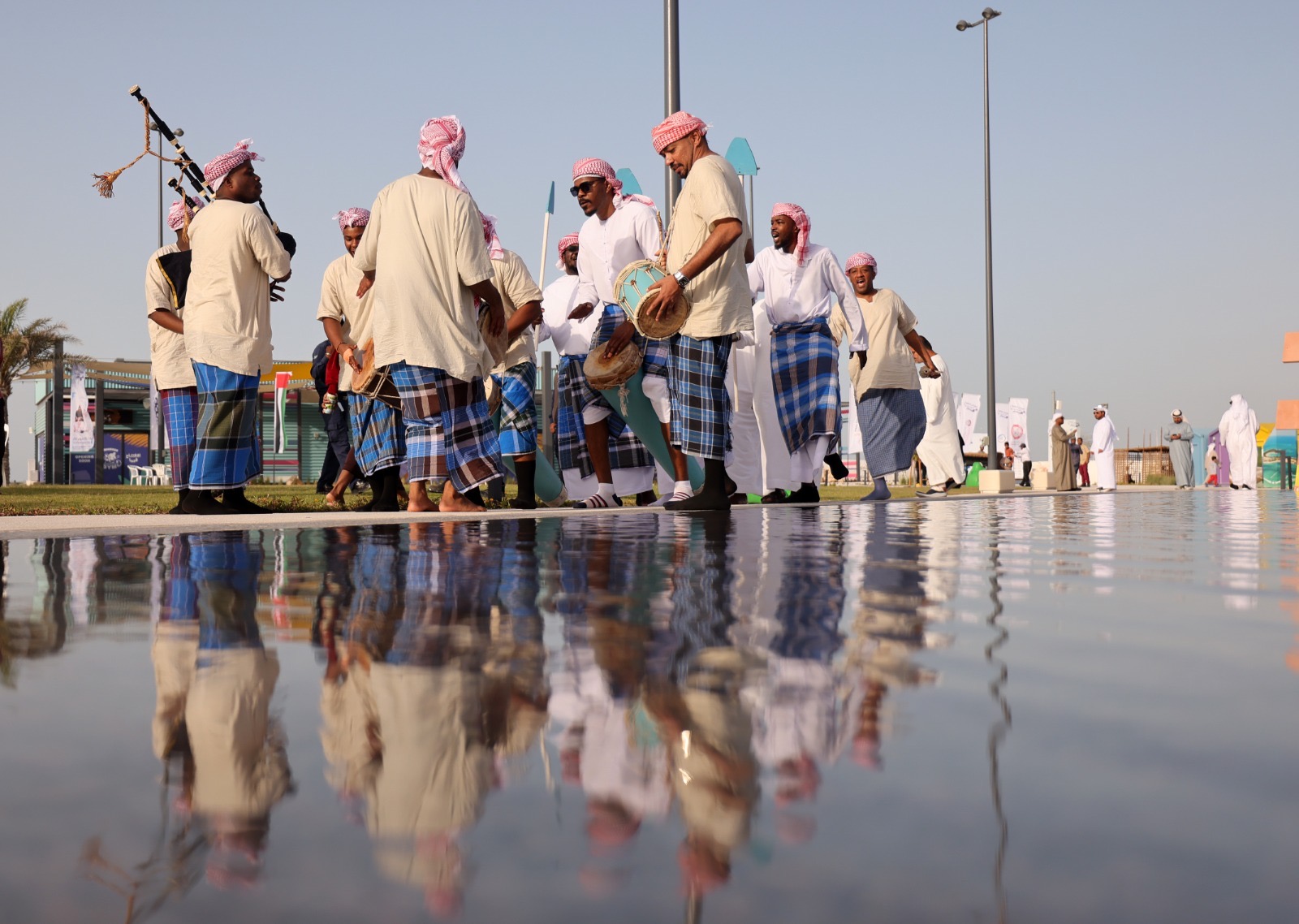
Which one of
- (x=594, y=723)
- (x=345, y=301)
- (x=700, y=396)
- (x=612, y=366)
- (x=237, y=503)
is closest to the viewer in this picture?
(x=594, y=723)

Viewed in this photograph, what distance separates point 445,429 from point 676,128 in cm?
232

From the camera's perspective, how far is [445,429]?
721 cm

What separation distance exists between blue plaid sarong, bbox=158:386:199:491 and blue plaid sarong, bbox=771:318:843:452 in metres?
4.87

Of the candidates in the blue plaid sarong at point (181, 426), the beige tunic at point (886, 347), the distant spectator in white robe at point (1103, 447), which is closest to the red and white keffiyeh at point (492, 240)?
the blue plaid sarong at point (181, 426)

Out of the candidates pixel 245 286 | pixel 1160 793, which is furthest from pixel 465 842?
pixel 245 286

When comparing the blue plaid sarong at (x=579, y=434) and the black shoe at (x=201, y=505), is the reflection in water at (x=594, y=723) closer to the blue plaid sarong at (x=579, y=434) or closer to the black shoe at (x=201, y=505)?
the black shoe at (x=201, y=505)

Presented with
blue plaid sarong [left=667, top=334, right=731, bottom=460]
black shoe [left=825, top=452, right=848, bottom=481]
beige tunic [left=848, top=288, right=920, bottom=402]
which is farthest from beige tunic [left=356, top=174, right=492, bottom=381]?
beige tunic [left=848, top=288, right=920, bottom=402]

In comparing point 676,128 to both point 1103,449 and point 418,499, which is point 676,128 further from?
point 1103,449

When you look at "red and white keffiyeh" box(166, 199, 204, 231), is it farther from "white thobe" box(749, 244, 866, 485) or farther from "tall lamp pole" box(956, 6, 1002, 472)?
"tall lamp pole" box(956, 6, 1002, 472)

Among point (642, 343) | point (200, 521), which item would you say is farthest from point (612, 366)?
point (200, 521)

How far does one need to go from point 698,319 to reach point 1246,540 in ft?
11.0

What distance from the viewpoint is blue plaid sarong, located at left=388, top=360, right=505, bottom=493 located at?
7.15 metres

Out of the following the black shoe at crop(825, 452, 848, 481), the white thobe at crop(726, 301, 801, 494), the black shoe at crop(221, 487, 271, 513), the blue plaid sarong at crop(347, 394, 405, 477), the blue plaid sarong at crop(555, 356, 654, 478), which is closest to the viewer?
the black shoe at crop(221, 487, 271, 513)

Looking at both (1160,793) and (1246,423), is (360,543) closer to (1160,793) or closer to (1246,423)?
(1160,793)
